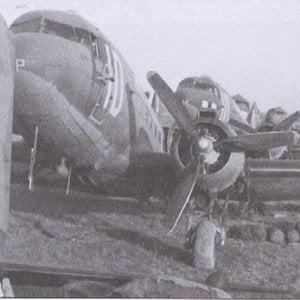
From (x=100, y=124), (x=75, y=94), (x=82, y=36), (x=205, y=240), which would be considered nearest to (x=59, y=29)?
(x=82, y=36)

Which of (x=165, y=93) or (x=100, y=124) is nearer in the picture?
(x=100, y=124)

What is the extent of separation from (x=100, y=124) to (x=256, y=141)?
2.22 metres

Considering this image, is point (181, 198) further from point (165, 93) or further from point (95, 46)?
point (95, 46)

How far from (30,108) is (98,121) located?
1.10 meters

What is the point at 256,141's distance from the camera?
7730 millimetres

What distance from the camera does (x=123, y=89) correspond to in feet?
27.3

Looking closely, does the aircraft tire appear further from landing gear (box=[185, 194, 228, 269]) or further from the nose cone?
the nose cone

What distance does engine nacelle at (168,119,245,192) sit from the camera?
295 inches

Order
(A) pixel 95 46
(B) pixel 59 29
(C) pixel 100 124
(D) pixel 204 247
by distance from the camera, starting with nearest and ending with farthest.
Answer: (D) pixel 204 247 < (B) pixel 59 29 < (A) pixel 95 46 < (C) pixel 100 124

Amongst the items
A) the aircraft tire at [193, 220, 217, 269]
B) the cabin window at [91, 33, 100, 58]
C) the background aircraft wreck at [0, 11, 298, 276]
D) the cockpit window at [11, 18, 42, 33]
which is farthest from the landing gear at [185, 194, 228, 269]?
the cockpit window at [11, 18, 42, 33]

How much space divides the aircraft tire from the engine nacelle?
657 mm

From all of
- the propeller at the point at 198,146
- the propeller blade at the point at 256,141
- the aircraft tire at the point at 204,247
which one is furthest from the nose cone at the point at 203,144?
the aircraft tire at the point at 204,247

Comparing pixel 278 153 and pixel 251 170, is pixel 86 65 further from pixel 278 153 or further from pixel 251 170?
pixel 278 153

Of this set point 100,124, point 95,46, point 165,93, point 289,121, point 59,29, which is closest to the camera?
point 59,29
